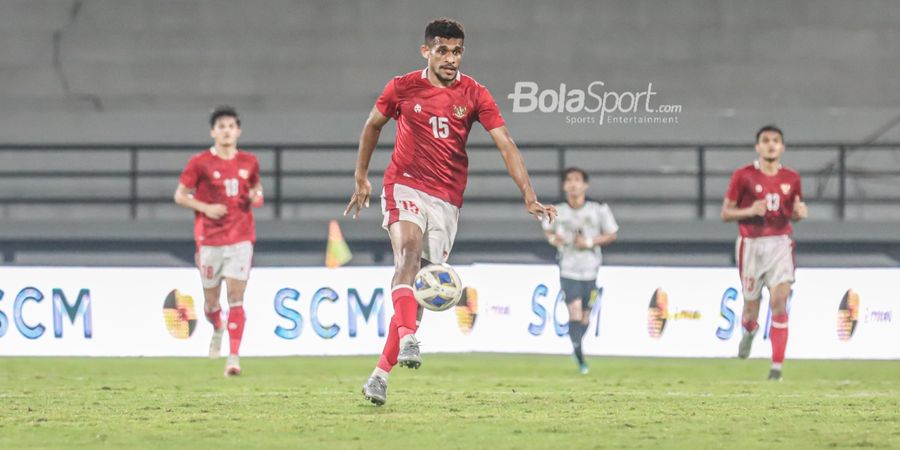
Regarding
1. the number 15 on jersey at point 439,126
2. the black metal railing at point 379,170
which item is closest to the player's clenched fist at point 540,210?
the number 15 on jersey at point 439,126

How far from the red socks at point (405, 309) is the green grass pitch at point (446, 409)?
0.47 meters

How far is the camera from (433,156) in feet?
27.7

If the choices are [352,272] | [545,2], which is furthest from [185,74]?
[352,272]

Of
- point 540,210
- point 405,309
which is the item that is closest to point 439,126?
point 540,210

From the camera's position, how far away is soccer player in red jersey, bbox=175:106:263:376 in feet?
41.8

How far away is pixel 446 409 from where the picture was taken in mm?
8570

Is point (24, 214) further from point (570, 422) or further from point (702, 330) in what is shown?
point (570, 422)

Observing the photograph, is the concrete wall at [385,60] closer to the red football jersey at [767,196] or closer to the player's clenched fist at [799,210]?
the red football jersey at [767,196]

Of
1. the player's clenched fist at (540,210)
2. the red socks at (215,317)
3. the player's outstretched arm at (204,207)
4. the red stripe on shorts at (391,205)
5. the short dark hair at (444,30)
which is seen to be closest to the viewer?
the player's clenched fist at (540,210)

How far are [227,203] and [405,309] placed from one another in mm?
5021

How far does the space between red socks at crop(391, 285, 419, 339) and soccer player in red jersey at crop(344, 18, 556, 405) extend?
0.55 feet

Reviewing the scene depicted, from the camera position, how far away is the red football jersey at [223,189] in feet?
41.8

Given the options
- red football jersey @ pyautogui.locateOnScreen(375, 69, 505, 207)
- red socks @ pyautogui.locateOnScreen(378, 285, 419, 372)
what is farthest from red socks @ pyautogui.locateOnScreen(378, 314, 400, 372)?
red football jersey @ pyautogui.locateOnScreen(375, 69, 505, 207)

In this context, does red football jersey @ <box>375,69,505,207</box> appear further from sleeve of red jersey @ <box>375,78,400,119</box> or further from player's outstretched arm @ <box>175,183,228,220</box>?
player's outstretched arm @ <box>175,183,228,220</box>
